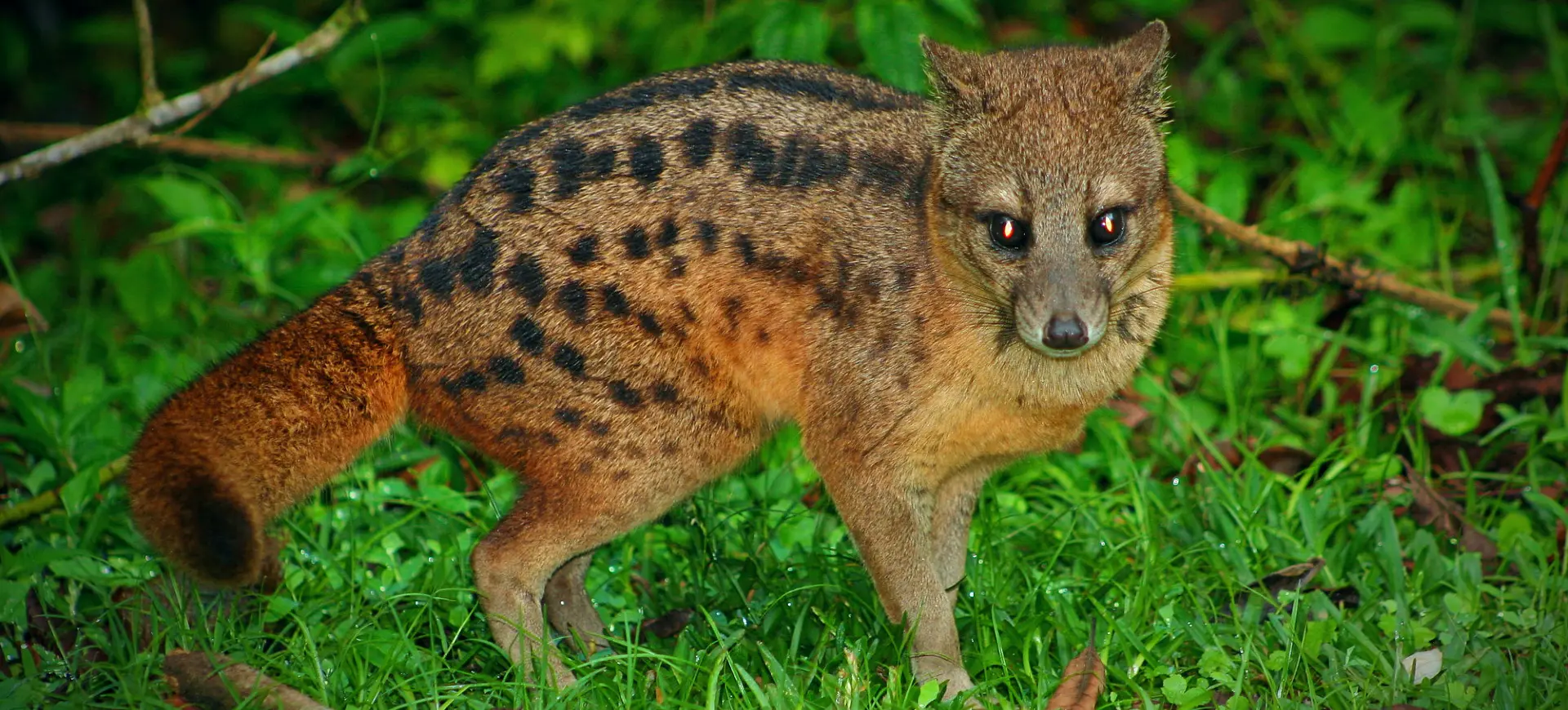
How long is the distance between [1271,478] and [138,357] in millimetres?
4670

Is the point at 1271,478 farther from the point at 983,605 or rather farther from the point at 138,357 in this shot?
the point at 138,357

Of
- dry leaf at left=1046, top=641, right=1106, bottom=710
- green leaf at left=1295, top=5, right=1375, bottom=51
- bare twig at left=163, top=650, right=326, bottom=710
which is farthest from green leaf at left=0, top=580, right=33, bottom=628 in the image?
green leaf at left=1295, top=5, right=1375, bottom=51

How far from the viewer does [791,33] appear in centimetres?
603

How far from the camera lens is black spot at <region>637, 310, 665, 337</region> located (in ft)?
14.9

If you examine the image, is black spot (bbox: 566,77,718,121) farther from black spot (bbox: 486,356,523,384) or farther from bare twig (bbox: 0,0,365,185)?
Answer: bare twig (bbox: 0,0,365,185)

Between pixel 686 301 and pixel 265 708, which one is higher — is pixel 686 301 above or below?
above

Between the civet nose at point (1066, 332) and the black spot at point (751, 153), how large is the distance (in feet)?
3.39

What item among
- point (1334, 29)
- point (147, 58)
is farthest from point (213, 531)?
point (1334, 29)

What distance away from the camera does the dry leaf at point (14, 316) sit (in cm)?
638

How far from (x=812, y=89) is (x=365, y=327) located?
5.09 ft

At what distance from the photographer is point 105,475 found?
213 inches

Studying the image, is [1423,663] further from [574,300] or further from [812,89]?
[574,300]

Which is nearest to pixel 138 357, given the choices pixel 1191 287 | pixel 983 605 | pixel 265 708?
pixel 265 708

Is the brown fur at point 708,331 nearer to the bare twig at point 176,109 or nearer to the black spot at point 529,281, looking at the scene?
the black spot at point 529,281
